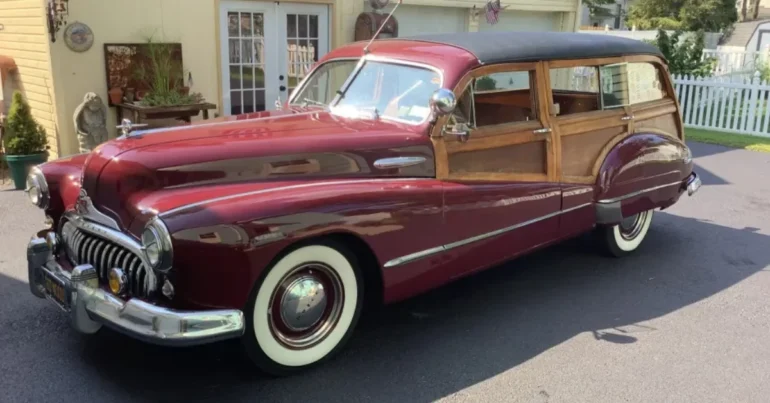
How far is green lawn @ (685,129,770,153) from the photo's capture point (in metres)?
10.9

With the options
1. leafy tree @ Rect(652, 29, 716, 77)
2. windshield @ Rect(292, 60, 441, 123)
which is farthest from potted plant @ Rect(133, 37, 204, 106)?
leafy tree @ Rect(652, 29, 716, 77)

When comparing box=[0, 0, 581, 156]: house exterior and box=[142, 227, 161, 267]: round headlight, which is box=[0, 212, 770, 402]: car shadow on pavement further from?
box=[0, 0, 581, 156]: house exterior

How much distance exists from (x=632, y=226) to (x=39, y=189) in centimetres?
450

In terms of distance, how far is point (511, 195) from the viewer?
421 centimetres

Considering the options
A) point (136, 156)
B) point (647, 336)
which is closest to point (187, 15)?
point (136, 156)

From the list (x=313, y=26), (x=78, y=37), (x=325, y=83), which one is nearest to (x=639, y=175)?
(x=325, y=83)

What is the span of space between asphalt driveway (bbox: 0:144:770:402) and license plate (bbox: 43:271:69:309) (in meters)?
0.40

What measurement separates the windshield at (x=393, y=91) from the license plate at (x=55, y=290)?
1.98 meters

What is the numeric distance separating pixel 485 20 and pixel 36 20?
746 cm

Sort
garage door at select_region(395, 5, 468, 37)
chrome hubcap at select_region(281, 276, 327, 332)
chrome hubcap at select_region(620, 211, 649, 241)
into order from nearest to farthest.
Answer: chrome hubcap at select_region(281, 276, 327, 332) → chrome hubcap at select_region(620, 211, 649, 241) → garage door at select_region(395, 5, 468, 37)

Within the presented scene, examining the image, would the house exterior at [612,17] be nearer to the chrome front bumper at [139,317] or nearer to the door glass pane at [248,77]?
the door glass pane at [248,77]

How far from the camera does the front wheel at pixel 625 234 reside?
17.5 feet

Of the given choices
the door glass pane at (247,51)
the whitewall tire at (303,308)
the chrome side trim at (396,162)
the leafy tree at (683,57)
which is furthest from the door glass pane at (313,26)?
the leafy tree at (683,57)

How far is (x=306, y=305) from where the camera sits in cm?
338
